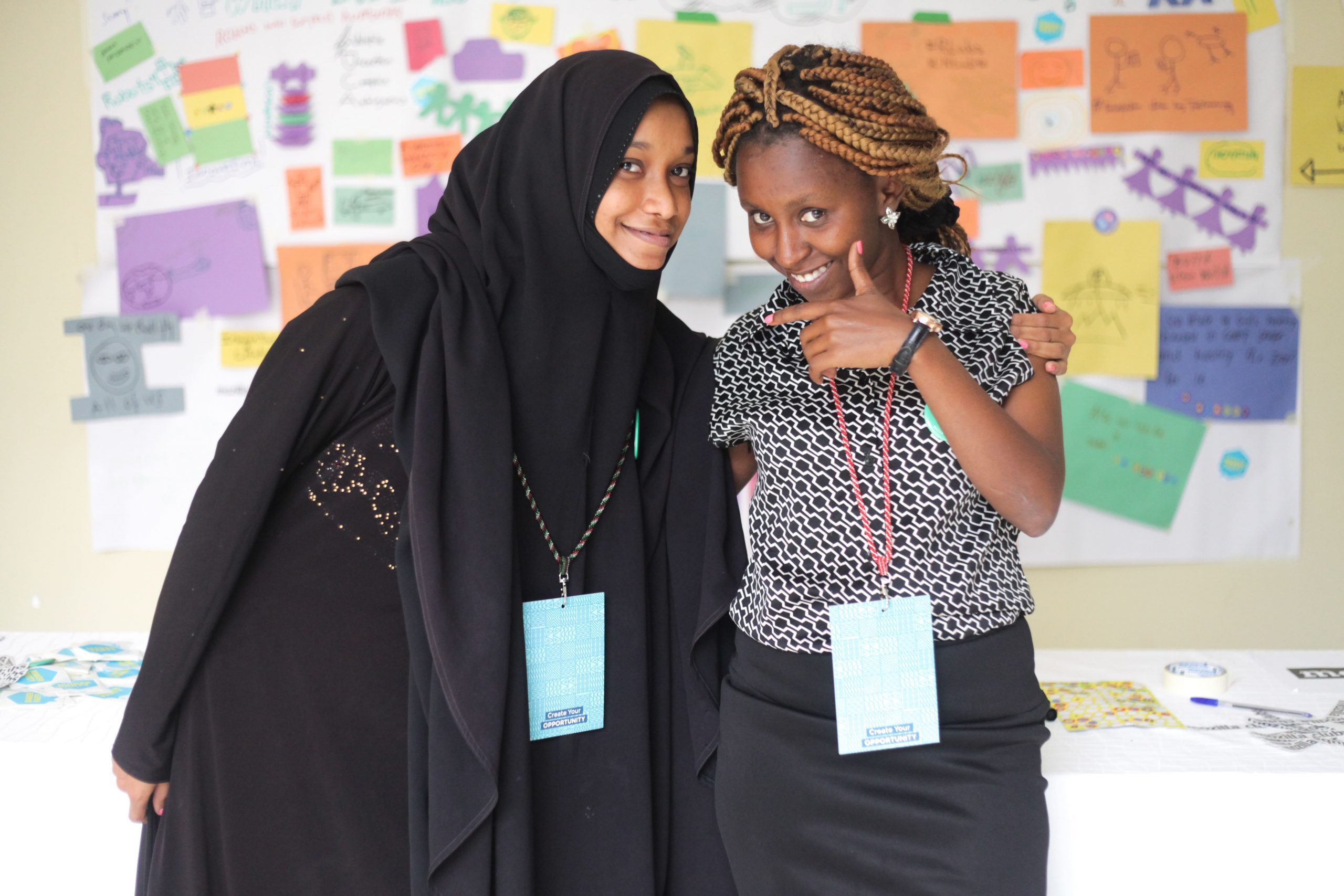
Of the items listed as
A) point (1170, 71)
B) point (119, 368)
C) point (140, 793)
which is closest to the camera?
point (140, 793)

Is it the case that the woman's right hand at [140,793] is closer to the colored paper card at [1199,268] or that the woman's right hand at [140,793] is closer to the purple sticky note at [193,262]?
the purple sticky note at [193,262]

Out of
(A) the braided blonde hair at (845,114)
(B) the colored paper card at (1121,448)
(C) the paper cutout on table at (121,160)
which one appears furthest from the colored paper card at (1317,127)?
(C) the paper cutout on table at (121,160)

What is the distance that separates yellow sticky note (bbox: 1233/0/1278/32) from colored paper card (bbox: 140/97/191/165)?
2924 mm

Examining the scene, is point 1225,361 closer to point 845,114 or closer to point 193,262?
point 845,114

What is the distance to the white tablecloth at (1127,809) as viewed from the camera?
57.1 inches

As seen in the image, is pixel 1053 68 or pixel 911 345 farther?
pixel 1053 68

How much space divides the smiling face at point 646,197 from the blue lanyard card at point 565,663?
49cm

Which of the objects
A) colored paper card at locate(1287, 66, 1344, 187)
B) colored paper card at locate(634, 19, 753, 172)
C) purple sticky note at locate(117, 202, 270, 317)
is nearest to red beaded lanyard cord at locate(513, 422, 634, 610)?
colored paper card at locate(634, 19, 753, 172)

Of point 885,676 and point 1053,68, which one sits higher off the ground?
point 1053,68

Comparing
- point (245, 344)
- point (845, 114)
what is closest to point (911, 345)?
point (845, 114)

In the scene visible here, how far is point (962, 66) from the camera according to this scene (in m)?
2.78

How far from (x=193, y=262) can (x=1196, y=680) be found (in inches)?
107

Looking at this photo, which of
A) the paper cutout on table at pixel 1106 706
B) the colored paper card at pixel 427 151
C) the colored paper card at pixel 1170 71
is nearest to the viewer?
the paper cutout on table at pixel 1106 706

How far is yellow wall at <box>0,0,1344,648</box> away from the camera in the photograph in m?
2.84
